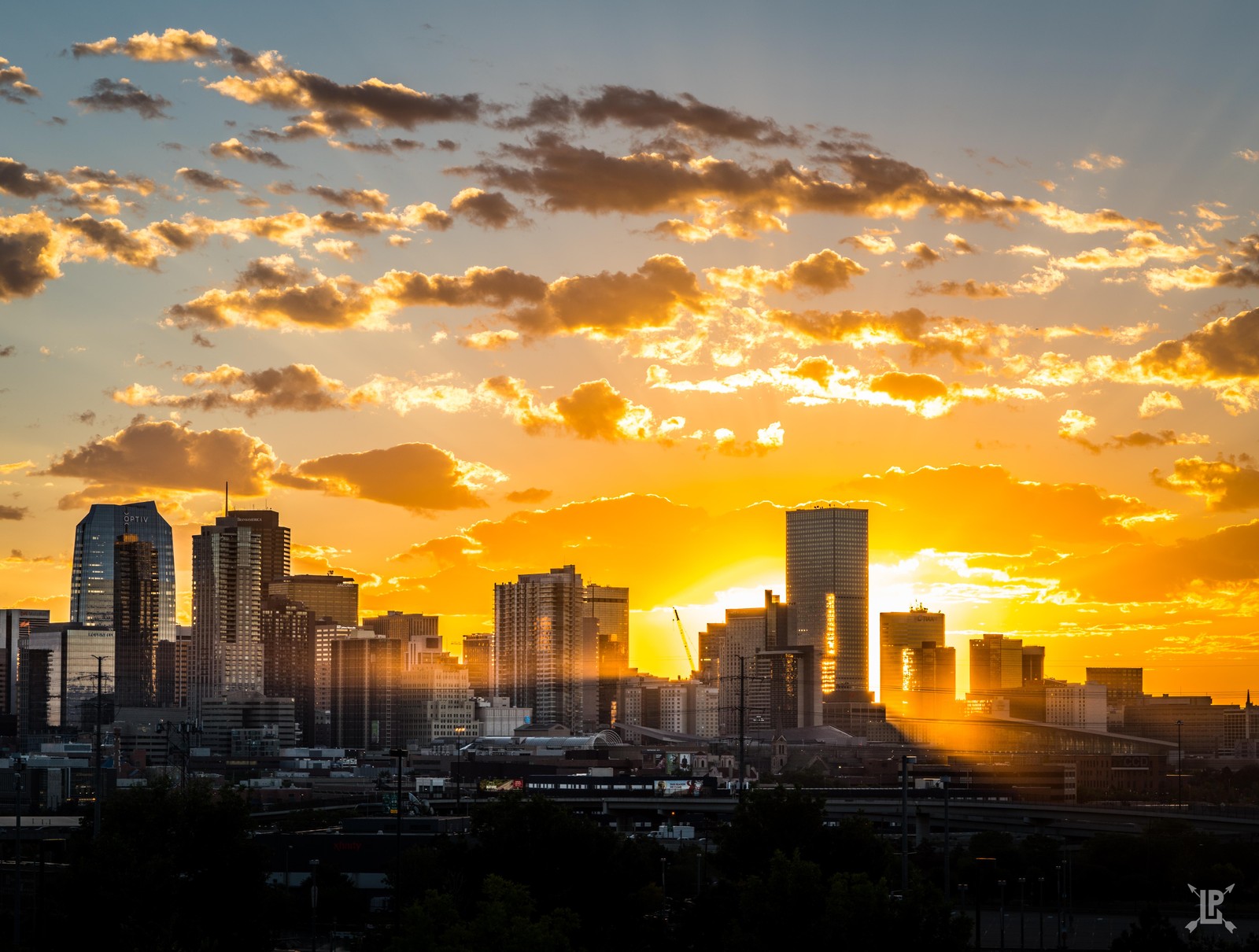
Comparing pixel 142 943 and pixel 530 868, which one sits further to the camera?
pixel 530 868

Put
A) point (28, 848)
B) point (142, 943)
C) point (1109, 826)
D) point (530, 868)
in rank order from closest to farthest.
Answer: point (142, 943)
point (530, 868)
point (28, 848)
point (1109, 826)

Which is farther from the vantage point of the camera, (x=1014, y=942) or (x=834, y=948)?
(x=1014, y=942)

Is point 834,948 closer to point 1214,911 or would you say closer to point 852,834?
point 852,834

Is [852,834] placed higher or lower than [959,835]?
higher

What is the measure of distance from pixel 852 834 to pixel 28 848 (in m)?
64.3

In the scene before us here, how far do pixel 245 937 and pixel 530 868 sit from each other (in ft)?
56.2

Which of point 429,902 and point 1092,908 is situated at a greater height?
point 429,902

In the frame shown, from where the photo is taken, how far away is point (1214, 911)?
10688 centimetres

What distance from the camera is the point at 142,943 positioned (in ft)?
246

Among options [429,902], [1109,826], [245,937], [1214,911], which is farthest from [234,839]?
[1109,826]

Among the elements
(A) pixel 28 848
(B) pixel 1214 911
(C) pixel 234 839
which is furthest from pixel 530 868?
(A) pixel 28 848

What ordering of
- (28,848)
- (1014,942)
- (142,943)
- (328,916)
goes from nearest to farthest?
(142,943), (1014,942), (328,916), (28,848)

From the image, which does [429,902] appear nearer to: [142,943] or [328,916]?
[142,943]

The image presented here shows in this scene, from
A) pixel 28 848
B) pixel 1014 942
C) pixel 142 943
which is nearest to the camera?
Result: pixel 142 943
